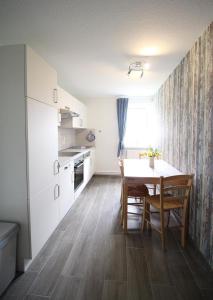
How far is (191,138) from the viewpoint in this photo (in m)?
2.36

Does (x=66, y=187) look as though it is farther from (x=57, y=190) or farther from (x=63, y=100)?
(x=63, y=100)

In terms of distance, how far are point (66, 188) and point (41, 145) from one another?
1.18m

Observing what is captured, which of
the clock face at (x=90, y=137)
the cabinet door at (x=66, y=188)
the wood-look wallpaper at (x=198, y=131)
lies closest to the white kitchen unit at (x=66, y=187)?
the cabinet door at (x=66, y=188)

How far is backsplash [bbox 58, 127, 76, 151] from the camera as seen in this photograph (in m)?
4.49

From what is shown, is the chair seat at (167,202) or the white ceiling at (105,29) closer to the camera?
the white ceiling at (105,29)

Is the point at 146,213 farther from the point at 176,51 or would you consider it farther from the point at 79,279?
the point at 176,51

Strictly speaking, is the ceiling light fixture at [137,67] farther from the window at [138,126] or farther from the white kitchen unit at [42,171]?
the window at [138,126]

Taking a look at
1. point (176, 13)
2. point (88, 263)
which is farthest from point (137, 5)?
point (88, 263)

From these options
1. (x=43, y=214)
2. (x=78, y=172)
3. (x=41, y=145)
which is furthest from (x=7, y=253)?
(x=78, y=172)

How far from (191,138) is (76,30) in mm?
1844

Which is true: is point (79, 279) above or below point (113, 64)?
below

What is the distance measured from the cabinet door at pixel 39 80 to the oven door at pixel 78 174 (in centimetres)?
156

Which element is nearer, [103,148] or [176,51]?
[176,51]

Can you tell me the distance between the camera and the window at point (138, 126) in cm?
570
